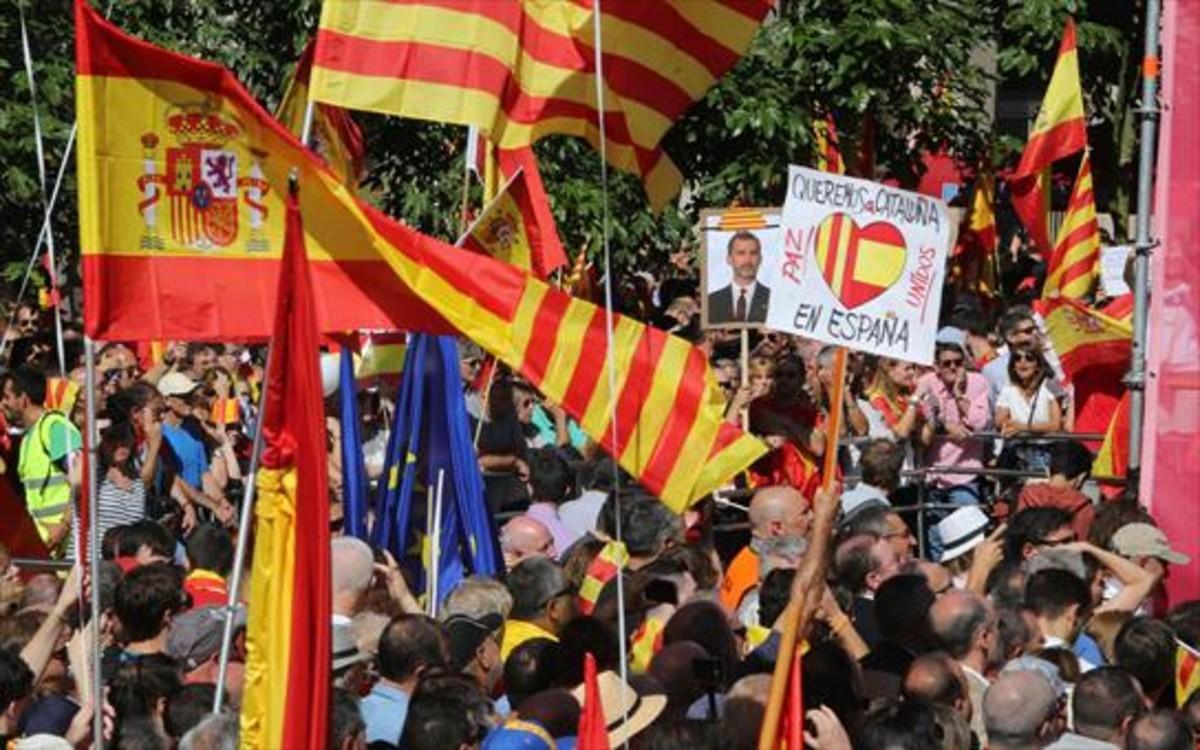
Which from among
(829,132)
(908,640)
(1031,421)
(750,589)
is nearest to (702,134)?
(829,132)

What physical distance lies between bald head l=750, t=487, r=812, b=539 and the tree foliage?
20.5 feet

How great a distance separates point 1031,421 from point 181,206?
742 cm

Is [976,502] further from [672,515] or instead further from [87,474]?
[87,474]

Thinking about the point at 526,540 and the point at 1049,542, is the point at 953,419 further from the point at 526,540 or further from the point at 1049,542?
the point at 526,540

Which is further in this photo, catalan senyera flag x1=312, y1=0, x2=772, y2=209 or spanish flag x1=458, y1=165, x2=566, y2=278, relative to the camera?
spanish flag x1=458, y1=165, x2=566, y2=278

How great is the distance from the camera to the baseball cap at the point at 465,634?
10.1 meters

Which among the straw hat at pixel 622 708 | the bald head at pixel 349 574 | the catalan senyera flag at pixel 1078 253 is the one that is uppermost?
the catalan senyera flag at pixel 1078 253

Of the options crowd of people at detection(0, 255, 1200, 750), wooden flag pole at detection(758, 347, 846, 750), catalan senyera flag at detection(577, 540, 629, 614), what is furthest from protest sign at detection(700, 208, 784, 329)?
wooden flag pole at detection(758, 347, 846, 750)

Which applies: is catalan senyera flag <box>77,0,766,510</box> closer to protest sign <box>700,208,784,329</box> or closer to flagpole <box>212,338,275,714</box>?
flagpole <box>212,338,275,714</box>

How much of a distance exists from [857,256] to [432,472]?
357 centimetres

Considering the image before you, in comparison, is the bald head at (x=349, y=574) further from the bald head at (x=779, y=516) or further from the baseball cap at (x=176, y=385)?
the baseball cap at (x=176, y=385)

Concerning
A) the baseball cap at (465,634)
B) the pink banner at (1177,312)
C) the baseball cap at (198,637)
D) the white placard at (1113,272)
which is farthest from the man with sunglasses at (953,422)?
the baseball cap at (198,637)

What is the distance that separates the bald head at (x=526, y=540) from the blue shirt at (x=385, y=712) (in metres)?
2.69

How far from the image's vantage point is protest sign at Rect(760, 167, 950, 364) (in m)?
9.58
